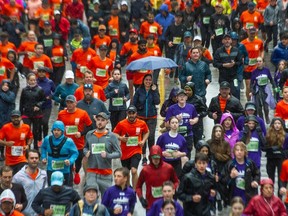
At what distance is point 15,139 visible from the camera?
62.5ft

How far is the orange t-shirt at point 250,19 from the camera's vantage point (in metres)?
28.0

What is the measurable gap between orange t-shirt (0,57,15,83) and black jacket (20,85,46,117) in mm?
2474

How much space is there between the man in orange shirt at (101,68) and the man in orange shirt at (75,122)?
3478mm

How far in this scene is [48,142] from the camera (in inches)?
709

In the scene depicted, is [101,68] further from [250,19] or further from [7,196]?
[7,196]

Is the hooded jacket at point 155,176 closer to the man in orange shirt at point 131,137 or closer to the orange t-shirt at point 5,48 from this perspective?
the man in orange shirt at point 131,137

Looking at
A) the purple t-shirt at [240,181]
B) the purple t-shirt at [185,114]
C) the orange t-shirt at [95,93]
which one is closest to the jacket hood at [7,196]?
the purple t-shirt at [240,181]

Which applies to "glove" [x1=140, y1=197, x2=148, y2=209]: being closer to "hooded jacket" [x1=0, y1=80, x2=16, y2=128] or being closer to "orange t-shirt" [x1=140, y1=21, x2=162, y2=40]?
"hooded jacket" [x1=0, y1=80, x2=16, y2=128]

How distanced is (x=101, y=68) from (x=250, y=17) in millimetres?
6473

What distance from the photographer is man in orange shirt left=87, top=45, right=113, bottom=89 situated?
900 inches

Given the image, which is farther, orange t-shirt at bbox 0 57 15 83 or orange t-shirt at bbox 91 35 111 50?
orange t-shirt at bbox 91 35 111 50

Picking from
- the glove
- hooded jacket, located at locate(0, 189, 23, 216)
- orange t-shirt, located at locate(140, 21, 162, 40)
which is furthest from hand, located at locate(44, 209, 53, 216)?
orange t-shirt, located at locate(140, 21, 162, 40)

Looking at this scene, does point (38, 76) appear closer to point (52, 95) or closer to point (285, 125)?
point (52, 95)

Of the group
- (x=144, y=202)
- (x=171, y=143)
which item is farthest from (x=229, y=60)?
(x=144, y=202)
